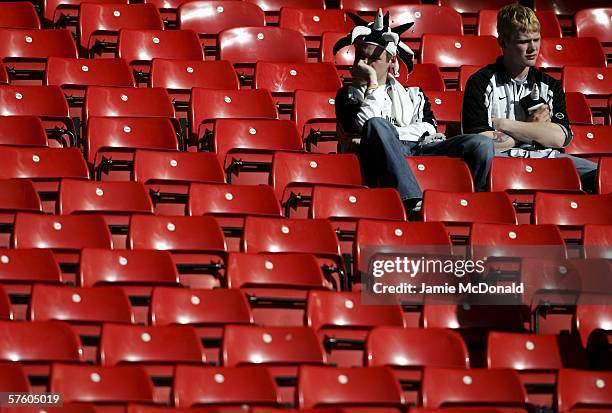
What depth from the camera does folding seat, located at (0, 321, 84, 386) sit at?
16.6 feet

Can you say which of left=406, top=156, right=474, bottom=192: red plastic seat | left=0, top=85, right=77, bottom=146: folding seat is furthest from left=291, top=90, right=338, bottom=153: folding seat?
left=0, top=85, right=77, bottom=146: folding seat

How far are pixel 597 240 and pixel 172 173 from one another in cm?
162

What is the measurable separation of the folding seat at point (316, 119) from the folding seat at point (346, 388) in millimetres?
2195

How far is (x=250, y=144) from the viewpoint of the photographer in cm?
675

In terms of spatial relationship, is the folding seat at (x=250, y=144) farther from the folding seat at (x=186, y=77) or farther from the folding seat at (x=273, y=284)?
the folding seat at (x=273, y=284)

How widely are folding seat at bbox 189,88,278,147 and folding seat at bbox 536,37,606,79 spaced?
1636 mm

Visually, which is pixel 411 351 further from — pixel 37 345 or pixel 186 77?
pixel 186 77

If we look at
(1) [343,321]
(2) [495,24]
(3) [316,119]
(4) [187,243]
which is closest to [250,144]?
(3) [316,119]

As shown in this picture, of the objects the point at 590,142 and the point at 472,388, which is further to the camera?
the point at 590,142

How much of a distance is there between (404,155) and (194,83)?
1.20 metres

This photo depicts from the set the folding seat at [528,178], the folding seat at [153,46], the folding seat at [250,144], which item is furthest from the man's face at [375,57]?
the folding seat at [153,46]

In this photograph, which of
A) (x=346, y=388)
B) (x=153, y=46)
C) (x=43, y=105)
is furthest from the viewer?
(x=153, y=46)

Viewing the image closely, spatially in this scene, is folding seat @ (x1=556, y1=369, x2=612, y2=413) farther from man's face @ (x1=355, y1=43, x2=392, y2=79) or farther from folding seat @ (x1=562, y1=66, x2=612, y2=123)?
folding seat @ (x1=562, y1=66, x2=612, y2=123)

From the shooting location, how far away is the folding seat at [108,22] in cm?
771
